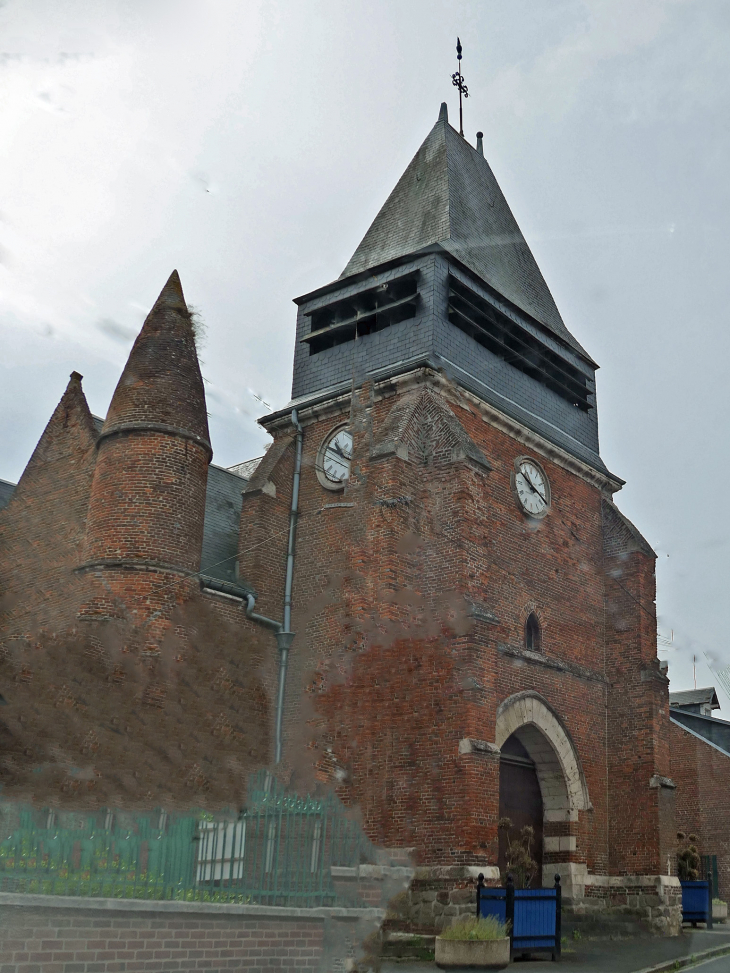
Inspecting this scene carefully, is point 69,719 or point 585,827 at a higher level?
point 69,719

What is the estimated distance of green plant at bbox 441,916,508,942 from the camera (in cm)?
1309

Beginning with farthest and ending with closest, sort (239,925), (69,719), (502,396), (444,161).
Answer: (444,161) → (502,396) → (69,719) → (239,925)

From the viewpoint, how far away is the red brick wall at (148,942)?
801 cm

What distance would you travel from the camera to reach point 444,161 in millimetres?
24828

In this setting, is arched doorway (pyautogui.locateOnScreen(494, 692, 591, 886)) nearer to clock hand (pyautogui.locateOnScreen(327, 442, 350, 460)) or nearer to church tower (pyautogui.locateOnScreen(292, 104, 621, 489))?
clock hand (pyautogui.locateOnScreen(327, 442, 350, 460))

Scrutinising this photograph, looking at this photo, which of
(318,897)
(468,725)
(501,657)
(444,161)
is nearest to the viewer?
(318,897)

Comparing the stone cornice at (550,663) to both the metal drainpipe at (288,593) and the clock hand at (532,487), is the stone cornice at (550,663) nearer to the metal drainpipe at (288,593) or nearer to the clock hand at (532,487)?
the clock hand at (532,487)

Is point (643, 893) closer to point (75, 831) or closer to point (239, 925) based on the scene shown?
point (239, 925)

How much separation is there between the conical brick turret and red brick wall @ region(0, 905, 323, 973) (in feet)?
25.4

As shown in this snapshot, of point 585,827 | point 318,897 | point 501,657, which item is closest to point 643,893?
point 585,827

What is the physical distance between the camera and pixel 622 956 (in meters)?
15.8

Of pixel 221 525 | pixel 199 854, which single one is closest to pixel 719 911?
pixel 221 525

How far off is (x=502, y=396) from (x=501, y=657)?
5918mm

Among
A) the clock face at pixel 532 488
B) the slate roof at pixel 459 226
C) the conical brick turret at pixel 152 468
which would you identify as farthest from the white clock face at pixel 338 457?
the slate roof at pixel 459 226
